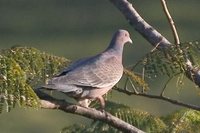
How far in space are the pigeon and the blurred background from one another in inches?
189

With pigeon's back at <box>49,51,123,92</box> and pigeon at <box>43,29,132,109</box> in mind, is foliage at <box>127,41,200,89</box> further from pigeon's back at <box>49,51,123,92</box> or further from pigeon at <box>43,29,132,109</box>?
pigeon's back at <box>49,51,123,92</box>

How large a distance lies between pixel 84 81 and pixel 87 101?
192 millimetres

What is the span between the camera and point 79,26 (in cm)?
1001

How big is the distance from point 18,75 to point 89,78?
1116mm

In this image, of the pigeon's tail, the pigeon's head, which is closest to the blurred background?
the pigeon's head

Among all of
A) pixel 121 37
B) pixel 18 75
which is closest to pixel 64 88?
pixel 18 75

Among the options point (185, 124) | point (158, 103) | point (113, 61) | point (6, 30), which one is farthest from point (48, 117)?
point (185, 124)

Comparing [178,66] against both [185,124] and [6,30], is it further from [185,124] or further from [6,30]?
[6,30]

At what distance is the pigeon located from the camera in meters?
2.67

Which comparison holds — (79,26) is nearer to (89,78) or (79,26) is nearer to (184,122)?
(89,78)

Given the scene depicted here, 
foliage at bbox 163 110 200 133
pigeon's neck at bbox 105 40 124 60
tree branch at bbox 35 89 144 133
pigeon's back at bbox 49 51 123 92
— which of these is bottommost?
foliage at bbox 163 110 200 133

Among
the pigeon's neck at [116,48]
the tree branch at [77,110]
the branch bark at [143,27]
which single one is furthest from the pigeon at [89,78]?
the tree branch at [77,110]

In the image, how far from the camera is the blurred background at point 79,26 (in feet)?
28.7

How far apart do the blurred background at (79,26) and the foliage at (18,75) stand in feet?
19.2
